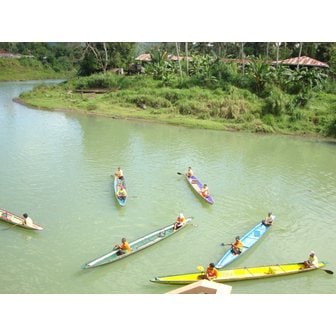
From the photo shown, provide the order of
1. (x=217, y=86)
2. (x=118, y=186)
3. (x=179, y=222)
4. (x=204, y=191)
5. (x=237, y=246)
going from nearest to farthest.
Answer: (x=237, y=246) < (x=179, y=222) < (x=204, y=191) < (x=118, y=186) < (x=217, y=86)

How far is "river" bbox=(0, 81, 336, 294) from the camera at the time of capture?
7.12 m

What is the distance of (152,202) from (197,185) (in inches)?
64.2

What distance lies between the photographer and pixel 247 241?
8.34 m

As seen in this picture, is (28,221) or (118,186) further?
(118,186)

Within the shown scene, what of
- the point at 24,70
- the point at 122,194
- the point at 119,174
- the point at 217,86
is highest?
the point at 24,70

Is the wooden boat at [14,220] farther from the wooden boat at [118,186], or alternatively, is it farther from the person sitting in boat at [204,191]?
the person sitting in boat at [204,191]

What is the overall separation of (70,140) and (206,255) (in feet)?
28.2

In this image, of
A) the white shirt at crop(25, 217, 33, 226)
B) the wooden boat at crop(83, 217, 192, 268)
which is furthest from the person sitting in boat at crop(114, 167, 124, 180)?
the white shirt at crop(25, 217, 33, 226)

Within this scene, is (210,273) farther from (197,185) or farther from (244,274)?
(197,185)

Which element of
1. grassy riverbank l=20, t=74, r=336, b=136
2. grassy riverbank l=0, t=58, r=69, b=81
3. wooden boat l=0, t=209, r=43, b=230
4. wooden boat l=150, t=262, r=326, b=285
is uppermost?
grassy riverbank l=0, t=58, r=69, b=81

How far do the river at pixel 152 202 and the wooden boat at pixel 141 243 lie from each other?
0.11m

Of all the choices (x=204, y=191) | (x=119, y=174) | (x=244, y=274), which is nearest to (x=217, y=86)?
(x=119, y=174)

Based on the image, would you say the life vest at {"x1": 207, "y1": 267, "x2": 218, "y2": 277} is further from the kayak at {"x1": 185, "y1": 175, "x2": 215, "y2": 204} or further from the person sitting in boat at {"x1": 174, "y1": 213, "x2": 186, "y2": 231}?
the kayak at {"x1": 185, "y1": 175, "x2": 215, "y2": 204}

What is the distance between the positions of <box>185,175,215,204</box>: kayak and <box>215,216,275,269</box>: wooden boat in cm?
156
